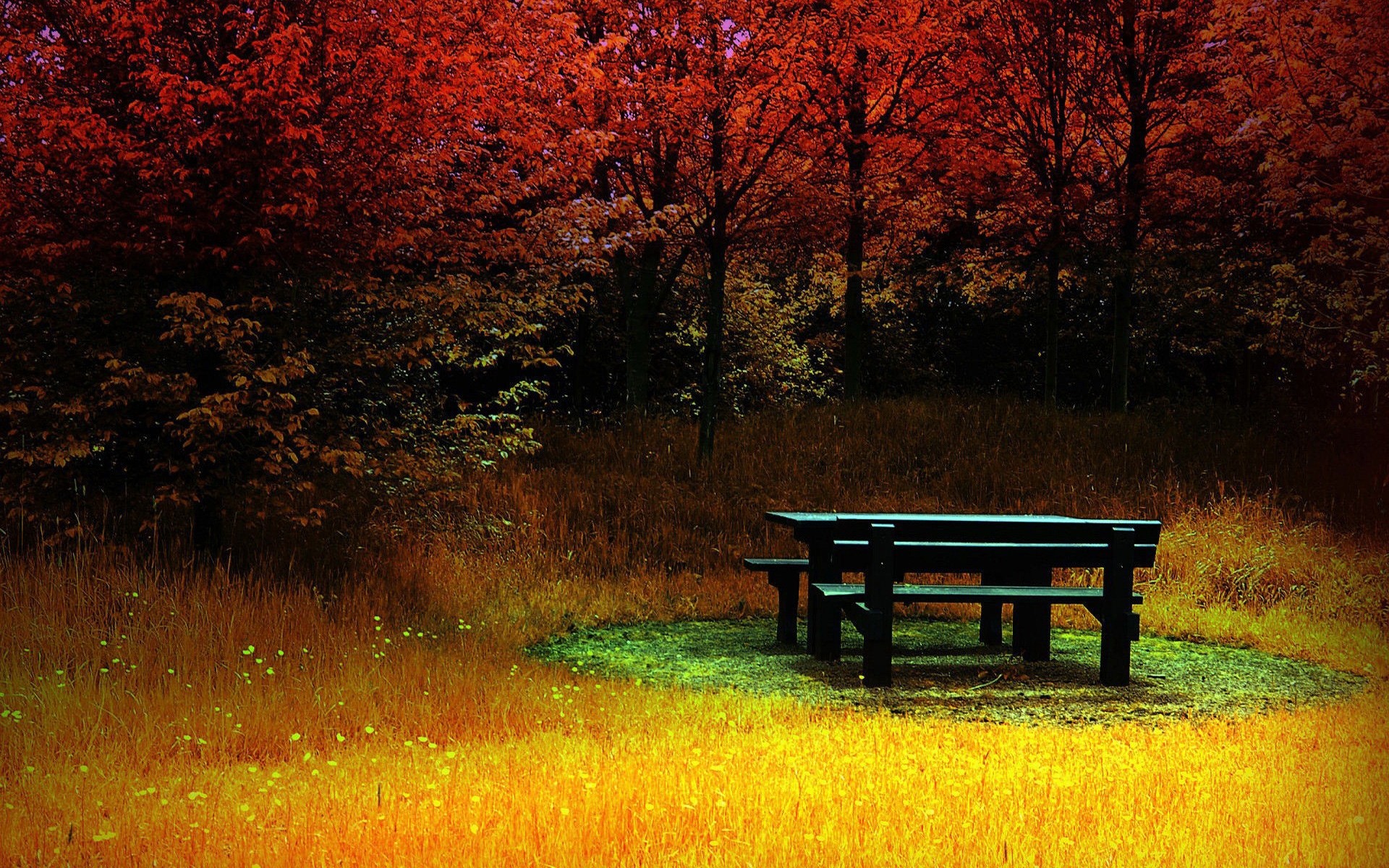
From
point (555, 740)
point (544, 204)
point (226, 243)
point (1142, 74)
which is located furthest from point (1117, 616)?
point (1142, 74)

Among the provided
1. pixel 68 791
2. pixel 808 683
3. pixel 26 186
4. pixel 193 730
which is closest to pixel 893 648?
pixel 808 683

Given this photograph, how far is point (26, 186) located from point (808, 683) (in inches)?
262

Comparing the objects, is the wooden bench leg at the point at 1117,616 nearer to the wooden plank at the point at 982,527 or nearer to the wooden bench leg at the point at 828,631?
the wooden plank at the point at 982,527

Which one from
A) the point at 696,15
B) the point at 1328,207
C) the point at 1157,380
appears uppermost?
the point at 696,15

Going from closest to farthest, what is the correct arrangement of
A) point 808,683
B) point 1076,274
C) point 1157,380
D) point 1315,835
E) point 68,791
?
point 1315,835 < point 68,791 < point 808,683 < point 1076,274 < point 1157,380

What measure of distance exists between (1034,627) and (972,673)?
2.79 ft

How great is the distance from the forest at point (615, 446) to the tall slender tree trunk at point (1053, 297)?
0.39ft

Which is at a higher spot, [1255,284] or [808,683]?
[1255,284]

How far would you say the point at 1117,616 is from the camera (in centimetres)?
746

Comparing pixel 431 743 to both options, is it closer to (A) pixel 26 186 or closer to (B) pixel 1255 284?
(A) pixel 26 186

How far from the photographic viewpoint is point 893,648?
8.42 metres

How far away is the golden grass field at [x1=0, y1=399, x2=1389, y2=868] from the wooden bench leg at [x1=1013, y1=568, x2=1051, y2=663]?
6.18 feet

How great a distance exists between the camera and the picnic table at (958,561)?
7105mm

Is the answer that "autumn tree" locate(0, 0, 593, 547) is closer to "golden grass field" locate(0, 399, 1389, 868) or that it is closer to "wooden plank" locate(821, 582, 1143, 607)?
"golden grass field" locate(0, 399, 1389, 868)
